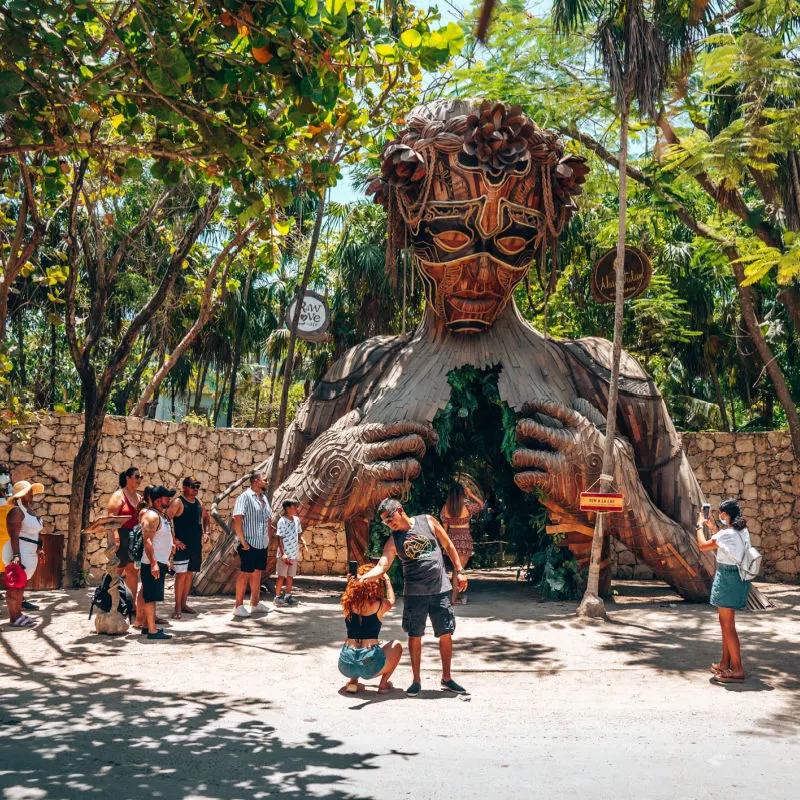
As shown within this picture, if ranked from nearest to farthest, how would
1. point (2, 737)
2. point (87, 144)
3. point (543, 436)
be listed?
point (2, 737) < point (87, 144) < point (543, 436)

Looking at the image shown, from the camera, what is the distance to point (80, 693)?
5699 mm

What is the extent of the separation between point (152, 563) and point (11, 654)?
124cm

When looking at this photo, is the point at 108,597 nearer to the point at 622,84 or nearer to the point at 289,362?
the point at 289,362

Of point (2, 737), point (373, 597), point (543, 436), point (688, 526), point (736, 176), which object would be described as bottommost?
point (2, 737)

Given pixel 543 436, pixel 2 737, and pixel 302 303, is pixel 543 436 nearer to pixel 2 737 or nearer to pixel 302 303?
pixel 302 303

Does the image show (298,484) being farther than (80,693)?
Yes

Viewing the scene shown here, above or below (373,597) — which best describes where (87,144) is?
above

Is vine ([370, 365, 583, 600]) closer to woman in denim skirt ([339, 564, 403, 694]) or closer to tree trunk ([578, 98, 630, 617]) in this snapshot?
tree trunk ([578, 98, 630, 617])

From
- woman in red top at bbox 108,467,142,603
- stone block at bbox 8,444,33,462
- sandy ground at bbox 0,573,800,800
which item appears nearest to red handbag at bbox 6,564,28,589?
sandy ground at bbox 0,573,800,800

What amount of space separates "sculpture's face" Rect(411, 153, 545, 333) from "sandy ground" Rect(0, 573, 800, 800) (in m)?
3.50

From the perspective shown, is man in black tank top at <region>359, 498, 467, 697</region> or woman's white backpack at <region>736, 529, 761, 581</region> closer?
man in black tank top at <region>359, 498, 467, 697</region>

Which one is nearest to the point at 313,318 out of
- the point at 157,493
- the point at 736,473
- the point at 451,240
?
the point at 451,240

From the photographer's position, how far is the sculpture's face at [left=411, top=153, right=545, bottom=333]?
931 centimetres

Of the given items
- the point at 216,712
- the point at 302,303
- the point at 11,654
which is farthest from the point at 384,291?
the point at 216,712
